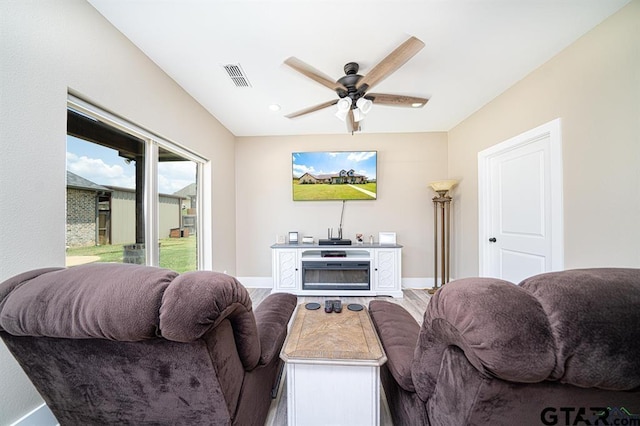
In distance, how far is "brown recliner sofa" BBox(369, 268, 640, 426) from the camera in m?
0.55

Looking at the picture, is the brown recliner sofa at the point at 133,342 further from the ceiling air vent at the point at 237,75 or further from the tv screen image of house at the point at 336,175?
the tv screen image of house at the point at 336,175

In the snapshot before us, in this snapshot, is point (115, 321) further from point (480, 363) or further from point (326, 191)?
point (326, 191)

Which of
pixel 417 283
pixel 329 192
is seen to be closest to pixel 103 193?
pixel 329 192

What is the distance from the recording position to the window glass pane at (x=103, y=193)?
1.58 meters

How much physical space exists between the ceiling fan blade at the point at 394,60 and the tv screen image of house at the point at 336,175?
6.00 ft

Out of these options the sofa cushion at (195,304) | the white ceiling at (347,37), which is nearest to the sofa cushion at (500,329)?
the sofa cushion at (195,304)

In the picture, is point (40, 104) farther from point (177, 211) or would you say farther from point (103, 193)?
point (177, 211)

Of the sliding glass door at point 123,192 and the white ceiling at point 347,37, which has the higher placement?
the white ceiling at point 347,37

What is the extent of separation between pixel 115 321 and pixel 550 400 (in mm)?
1249

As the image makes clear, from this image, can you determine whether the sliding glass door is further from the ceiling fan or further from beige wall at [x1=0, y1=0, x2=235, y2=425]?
the ceiling fan

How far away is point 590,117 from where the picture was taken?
69.1 inches

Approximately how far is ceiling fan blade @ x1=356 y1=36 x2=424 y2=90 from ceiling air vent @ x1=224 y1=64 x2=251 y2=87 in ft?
3.78

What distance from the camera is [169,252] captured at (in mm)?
2557

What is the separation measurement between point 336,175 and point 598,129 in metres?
2.77
